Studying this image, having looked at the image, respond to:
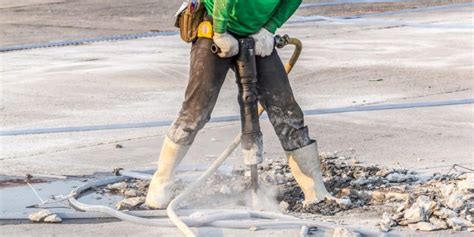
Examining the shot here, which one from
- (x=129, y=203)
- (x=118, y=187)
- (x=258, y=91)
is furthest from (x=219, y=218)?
(x=118, y=187)

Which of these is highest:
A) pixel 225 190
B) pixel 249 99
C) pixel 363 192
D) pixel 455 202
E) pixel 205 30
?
pixel 205 30

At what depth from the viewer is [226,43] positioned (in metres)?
6.32

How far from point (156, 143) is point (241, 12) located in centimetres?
252

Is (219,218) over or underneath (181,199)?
underneath

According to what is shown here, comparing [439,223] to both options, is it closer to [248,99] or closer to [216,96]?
[248,99]

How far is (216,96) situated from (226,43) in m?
0.37

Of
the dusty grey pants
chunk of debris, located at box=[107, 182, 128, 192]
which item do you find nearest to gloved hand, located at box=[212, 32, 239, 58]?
the dusty grey pants

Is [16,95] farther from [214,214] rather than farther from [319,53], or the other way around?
[214,214]

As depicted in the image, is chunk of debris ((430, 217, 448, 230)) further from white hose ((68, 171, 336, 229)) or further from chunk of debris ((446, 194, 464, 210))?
white hose ((68, 171, 336, 229))

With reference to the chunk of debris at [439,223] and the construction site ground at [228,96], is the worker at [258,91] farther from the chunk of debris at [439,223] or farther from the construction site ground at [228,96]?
the chunk of debris at [439,223]

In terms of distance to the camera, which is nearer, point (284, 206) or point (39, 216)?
point (39, 216)

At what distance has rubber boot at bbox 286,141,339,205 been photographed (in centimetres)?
666

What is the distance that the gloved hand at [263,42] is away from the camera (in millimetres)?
6441

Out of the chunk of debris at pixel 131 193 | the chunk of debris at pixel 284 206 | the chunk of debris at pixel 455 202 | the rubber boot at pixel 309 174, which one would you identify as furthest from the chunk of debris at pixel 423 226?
the chunk of debris at pixel 131 193
